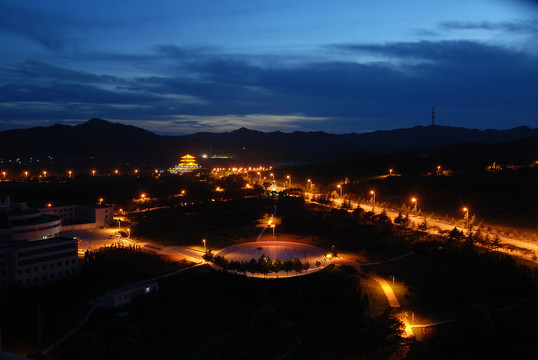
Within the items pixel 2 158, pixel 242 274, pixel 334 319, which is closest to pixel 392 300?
pixel 334 319

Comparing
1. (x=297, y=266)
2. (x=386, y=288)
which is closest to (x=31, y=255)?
(x=297, y=266)

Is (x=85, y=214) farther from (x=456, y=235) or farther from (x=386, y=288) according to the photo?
(x=456, y=235)

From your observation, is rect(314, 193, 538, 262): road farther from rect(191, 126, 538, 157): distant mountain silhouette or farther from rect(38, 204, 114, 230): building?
rect(191, 126, 538, 157): distant mountain silhouette

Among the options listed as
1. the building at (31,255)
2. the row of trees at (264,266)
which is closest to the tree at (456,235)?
the row of trees at (264,266)

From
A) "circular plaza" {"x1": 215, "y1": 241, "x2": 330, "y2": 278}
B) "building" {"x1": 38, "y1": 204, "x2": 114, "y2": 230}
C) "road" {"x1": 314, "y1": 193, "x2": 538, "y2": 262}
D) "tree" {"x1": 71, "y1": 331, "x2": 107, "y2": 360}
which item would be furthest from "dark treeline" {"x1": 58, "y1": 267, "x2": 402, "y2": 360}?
"building" {"x1": 38, "y1": 204, "x2": 114, "y2": 230}

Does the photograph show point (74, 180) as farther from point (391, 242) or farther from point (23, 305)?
point (391, 242)
